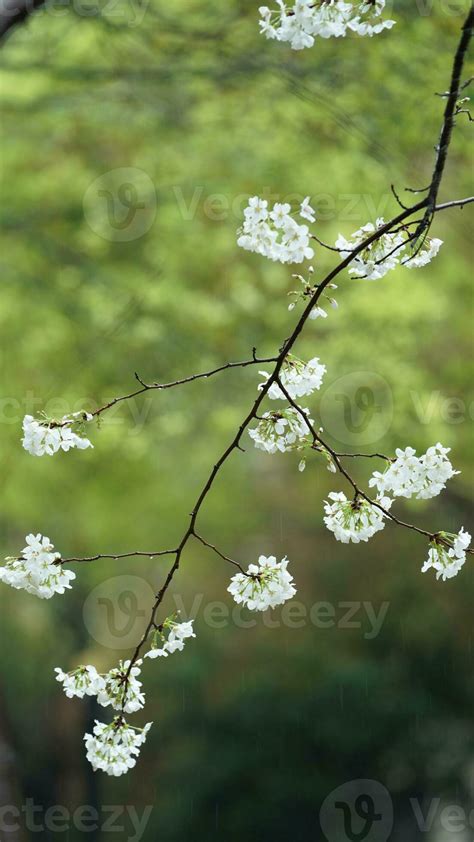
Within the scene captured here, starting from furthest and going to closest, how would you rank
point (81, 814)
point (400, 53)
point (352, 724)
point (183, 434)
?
1. point (81, 814)
2. point (352, 724)
3. point (183, 434)
4. point (400, 53)

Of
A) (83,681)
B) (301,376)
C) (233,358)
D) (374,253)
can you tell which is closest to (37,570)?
(83,681)

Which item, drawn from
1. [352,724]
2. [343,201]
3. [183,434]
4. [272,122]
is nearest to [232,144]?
[272,122]

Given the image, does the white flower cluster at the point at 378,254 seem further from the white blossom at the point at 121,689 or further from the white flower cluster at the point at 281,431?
the white blossom at the point at 121,689

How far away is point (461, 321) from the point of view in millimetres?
7969

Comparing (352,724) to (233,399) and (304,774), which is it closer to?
(304,774)

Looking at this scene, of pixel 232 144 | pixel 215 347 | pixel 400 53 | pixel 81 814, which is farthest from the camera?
pixel 81 814

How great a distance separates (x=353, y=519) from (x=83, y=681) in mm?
753

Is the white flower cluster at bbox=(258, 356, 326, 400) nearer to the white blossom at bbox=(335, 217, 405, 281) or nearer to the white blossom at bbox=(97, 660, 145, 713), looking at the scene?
the white blossom at bbox=(335, 217, 405, 281)

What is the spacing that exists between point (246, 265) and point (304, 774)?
4.78m

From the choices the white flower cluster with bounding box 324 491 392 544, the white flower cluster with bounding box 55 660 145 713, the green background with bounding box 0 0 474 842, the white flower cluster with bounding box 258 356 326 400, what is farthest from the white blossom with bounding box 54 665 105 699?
the green background with bounding box 0 0 474 842

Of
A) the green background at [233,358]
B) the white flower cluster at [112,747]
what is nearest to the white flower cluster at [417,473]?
the white flower cluster at [112,747]

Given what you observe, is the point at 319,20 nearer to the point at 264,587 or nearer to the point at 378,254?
the point at 378,254

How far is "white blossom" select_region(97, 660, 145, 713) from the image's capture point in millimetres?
2047

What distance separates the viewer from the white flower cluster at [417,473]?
1.98m
